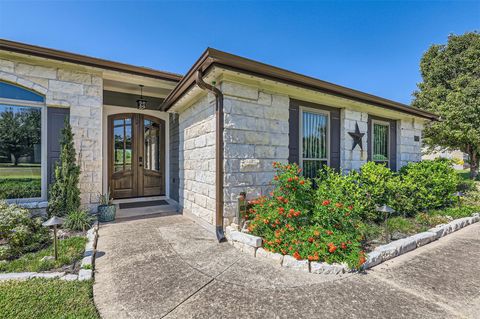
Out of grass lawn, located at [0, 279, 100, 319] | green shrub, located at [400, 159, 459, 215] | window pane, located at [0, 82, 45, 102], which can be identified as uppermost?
window pane, located at [0, 82, 45, 102]

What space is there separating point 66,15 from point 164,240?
18.6 feet

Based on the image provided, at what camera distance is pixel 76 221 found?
4.08 meters

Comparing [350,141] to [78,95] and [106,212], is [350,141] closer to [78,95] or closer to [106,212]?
[106,212]

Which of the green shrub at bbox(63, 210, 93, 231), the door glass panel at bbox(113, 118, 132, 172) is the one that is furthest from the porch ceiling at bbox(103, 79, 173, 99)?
the green shrub at bbox(63, 210, 93, 231)

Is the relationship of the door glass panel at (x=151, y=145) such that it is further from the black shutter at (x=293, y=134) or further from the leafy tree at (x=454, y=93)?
the leafy tree at (x=454, y=93)

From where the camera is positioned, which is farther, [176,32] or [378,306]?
[176,32]


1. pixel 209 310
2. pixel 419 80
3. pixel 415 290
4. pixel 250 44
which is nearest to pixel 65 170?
pixel 209 310

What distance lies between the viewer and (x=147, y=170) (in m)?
6.62

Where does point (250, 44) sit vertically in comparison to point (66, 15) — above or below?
above

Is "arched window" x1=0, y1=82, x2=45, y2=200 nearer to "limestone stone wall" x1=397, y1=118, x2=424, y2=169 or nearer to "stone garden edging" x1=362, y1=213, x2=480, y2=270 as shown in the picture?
"stone garden edging" x1=362, y1=213, x2=480, y2=270

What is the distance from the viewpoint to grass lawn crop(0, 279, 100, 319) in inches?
74.9

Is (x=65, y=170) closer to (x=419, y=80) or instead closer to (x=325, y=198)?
(x=325, y=198)

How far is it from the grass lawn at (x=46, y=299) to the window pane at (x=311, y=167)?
4350 millimetres

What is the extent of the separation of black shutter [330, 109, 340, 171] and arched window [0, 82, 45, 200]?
257 inches
